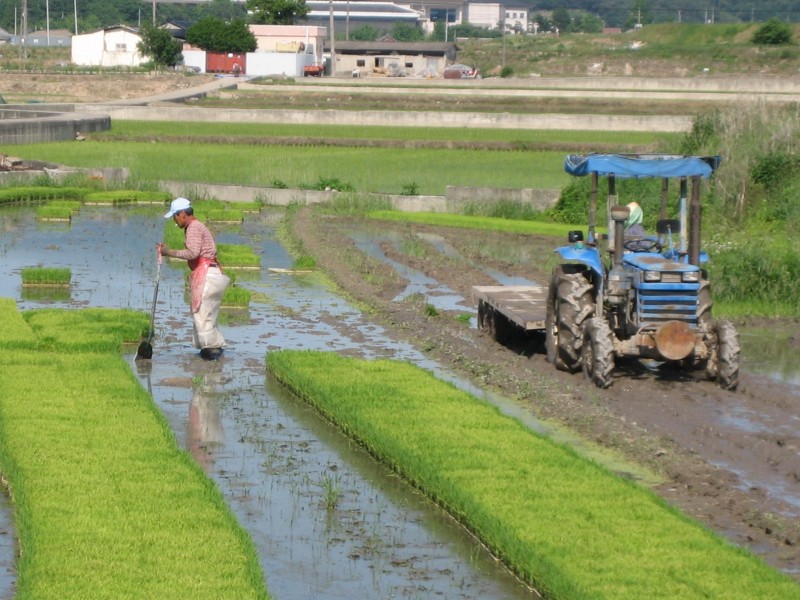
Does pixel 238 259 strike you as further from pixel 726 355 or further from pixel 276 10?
pixel 276 10

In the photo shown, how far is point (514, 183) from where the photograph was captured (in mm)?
29359

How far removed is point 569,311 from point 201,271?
3218 millimetres

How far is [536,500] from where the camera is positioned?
7.93 meters

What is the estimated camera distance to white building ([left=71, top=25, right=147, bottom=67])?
90500 mm

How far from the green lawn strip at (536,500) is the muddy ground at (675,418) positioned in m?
0.44

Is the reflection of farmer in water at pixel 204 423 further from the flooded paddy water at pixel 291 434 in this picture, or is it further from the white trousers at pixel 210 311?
the white trousers at pixel 210 311

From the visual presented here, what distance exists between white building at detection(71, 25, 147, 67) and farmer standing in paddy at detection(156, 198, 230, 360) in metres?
80.4

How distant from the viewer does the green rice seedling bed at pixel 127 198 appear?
2648cm

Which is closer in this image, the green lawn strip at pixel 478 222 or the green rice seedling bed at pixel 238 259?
the green rice seedling bed at pixel 238 259

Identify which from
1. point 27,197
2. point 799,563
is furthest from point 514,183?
point 799,563

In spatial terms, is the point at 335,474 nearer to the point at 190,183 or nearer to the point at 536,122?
the point at 190,183

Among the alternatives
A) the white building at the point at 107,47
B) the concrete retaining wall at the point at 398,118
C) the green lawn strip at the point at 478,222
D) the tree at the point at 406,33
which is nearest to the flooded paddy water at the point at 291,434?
the green lawn strip at the point at 478,222

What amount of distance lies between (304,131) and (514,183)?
47.9 ft

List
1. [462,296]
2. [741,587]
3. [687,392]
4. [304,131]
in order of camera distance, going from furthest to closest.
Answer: [304,131]
[462,296]
[687,392]
[741,587]
